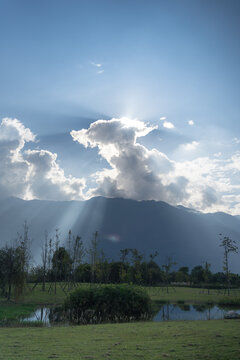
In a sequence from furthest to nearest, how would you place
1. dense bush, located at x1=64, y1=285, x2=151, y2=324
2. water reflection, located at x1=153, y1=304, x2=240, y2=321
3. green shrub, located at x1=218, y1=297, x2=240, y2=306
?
green shrub, located at x1=218, y1=297, x2=240, y2=306
water reflection, located at x1=153, y1=304, x2=240, y2=321
dense bush, located at x1=64, y1=285, x2=151, y2=324

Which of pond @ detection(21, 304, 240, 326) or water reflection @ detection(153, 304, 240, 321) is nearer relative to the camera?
pond @ detection(21, 304, 240, 326)

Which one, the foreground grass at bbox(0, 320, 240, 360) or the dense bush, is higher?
the foreground grass at bbox(0, 320, 240, 360)

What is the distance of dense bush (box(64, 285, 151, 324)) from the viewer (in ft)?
86.3

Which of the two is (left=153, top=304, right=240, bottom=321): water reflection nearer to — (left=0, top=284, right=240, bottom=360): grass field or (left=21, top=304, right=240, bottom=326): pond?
(left=21, top=304, right=240, bottom=326): pond

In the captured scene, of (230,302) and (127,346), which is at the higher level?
(127,346)

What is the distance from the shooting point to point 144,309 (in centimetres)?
2733

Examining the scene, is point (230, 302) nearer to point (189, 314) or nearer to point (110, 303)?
point (189, 314)

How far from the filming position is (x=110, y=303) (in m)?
26.7

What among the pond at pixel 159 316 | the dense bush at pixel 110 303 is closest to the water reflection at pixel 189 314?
the pond at pixel 159 316

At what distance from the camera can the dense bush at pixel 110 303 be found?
26.3 m

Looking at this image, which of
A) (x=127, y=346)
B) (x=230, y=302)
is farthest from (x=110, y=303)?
(x=230, y=302)

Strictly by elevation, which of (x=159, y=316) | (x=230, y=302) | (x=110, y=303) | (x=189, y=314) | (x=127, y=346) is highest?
(x=127, y=346)

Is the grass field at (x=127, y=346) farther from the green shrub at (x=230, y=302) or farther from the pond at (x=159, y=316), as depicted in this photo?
the green shrub at (x=230, y=302)

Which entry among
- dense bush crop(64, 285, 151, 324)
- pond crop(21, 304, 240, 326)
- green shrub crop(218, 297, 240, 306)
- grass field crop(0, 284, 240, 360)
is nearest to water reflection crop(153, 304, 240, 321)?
pond crop(21, 304, 240, 326)
